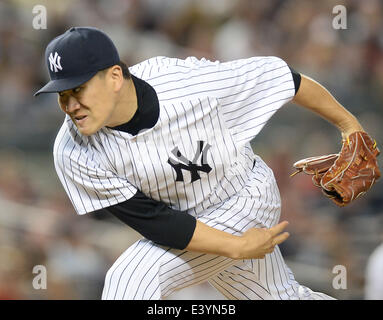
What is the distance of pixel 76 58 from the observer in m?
1.76

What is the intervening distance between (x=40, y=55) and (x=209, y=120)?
7.54 ft

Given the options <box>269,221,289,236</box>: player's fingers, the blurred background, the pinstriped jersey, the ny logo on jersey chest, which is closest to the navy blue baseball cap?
the pinstriped jersey

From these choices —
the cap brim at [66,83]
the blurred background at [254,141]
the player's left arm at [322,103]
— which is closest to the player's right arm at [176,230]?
the cap brim at [66,83]

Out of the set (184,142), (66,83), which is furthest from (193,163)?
(66,83)

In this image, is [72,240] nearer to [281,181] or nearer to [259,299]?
[281,181]

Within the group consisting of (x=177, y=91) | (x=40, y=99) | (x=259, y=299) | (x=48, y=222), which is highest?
(x=40, y=99)

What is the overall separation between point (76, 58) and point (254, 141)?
6.85ft

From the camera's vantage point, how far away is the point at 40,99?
393 cm

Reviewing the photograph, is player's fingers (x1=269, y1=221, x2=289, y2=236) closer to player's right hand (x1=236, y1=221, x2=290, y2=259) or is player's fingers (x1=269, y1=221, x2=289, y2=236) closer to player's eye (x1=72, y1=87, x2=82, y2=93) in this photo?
player's right hand (x1=236, y1=221, x2=290, y2=259)

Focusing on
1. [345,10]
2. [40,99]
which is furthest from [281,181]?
[40,99]

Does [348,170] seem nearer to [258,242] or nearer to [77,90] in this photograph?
[258,242]

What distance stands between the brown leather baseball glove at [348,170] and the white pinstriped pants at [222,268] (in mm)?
138

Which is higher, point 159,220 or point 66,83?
point 66,83

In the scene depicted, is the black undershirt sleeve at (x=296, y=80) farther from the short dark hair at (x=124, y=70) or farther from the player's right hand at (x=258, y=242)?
the short dark hair at (x=124, y=70)
